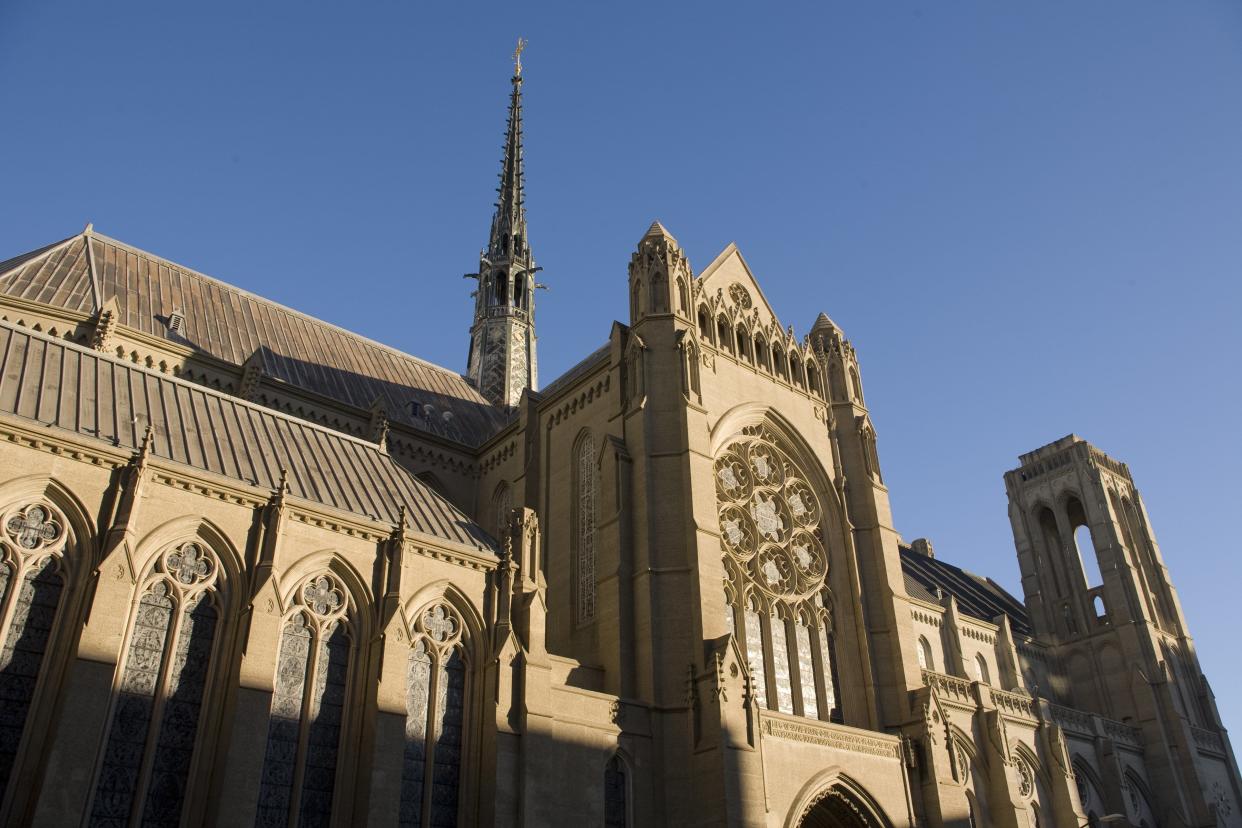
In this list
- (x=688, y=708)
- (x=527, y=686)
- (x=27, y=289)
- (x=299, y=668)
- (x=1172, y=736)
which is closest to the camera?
(x=299, y=668)

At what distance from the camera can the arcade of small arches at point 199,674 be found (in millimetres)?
19062

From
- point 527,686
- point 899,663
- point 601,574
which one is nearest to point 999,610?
point 899,663

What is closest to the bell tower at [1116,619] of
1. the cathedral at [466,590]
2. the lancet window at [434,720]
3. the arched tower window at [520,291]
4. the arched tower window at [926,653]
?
the cathedral at [466,590]

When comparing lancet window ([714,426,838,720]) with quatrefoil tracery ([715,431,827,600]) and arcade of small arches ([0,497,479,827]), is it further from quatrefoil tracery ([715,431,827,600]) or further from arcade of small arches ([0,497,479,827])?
arcade of small arches ([0,497,479,827])

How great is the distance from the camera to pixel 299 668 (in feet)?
73.2

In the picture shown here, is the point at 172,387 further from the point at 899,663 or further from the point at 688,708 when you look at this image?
the point at 899,663

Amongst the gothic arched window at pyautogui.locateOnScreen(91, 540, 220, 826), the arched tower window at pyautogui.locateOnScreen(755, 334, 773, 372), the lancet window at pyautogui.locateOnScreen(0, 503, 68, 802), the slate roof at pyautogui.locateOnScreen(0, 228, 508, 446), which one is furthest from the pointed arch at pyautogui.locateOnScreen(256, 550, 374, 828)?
the arched tower window at pyautogui.locateOnScreen(755, 334, 773, 372)

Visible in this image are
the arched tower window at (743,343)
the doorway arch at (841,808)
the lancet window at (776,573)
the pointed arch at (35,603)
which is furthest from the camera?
the arched tower window at (743,343)

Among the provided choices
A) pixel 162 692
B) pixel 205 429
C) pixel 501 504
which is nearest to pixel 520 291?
pixel 501 504

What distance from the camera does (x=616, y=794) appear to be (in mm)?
25984

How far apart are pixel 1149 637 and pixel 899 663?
2944 centimetres

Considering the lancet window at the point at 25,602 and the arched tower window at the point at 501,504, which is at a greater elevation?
the arched tower window at the point at 501,504

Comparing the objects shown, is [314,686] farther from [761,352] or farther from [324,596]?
[761,352]

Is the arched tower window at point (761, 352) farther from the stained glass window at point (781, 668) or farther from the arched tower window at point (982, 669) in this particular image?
the arched tower window at point (982, 669)
